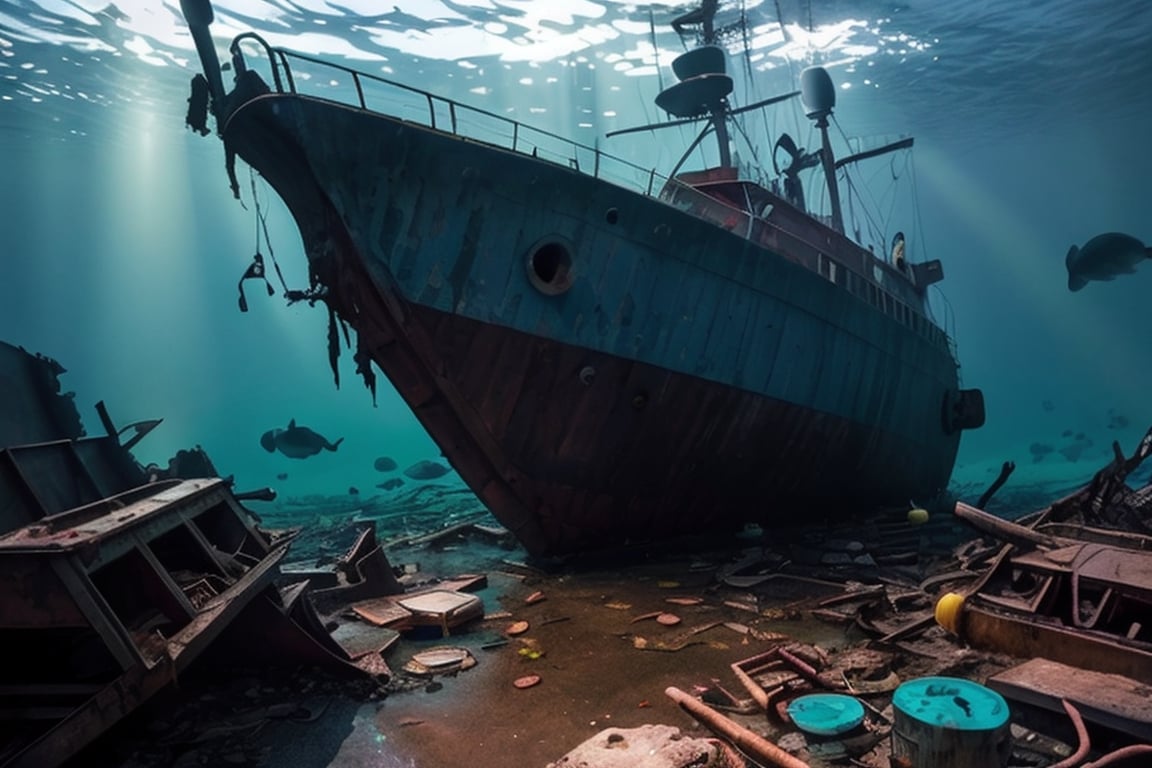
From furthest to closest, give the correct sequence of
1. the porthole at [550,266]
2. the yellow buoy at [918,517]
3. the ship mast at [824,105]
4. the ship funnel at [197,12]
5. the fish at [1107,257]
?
the ship mast at [824,105], the fish at [1107,257], the yellow buoy at [918,517], the porthole at [550,266], the ship funnel at [197,12]

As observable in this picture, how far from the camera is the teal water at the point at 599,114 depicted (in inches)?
919

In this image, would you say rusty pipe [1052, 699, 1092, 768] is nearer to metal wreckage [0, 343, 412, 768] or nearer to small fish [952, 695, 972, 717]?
small fish [952, 695, 972, 717]

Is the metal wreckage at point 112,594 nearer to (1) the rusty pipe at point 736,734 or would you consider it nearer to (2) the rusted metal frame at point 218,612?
(2) the rusted metal frame at point 218,612

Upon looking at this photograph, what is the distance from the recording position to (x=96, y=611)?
131 inches

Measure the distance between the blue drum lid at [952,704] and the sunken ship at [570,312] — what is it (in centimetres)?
532

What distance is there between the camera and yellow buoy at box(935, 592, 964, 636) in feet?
17.1

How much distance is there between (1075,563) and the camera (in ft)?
16.2

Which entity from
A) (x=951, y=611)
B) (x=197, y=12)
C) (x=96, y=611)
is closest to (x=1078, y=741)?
(x=951, y=611)

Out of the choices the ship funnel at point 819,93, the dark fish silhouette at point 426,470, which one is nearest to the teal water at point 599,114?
the ship funnel at point 819,93

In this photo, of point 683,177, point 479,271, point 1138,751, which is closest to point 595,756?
point 1138,751

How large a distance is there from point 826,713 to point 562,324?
5184 millimetres

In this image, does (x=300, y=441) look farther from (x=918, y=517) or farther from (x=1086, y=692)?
(x=1086, y=692)

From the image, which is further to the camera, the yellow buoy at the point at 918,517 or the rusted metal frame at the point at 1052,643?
the yellow buoy at the point at 918,517

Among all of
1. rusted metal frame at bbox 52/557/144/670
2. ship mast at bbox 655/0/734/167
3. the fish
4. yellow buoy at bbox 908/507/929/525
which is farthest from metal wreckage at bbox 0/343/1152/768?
ship mast at bbox 655/0/734/167
